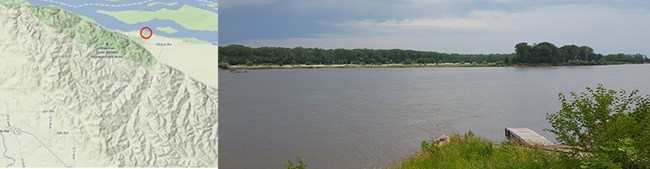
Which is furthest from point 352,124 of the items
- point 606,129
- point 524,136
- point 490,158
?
point 606,129

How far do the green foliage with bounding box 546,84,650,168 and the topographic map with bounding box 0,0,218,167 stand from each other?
364cm

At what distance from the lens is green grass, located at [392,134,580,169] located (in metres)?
6.36

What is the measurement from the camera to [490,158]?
7645mm

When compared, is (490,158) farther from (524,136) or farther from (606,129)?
(524,136)

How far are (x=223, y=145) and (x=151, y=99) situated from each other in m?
9.03

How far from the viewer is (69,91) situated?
14.8ft

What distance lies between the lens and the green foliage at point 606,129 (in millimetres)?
5328

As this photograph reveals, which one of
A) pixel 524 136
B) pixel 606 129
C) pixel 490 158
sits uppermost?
pixel 606 129

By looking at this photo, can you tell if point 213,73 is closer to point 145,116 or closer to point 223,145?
point 145,116

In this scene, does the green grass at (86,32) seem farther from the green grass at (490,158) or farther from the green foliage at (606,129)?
the green grass at (490,158)

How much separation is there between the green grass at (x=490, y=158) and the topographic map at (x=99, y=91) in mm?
3756

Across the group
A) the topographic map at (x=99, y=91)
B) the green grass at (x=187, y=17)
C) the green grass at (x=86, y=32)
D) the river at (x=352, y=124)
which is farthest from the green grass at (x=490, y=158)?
the green grass at (x=86, y=32)

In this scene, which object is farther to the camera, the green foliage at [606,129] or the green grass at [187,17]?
the green foliage at [606,129]

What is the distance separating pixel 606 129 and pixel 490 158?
2.09 m
